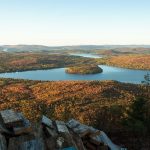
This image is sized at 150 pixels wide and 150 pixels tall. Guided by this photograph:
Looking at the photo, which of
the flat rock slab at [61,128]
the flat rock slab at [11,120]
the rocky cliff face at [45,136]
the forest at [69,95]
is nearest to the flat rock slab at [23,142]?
the rocky cliff face at [45,136]

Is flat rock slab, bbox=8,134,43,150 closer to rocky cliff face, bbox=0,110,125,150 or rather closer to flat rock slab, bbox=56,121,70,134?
rocky cliff face, bbox=0,110,125,150

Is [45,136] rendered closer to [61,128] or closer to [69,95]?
[61,128]

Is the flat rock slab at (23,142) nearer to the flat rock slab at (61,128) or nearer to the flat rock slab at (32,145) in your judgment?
the flat rock slab at (32,145)

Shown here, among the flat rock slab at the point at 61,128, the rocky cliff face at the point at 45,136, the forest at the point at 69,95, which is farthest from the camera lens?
the forest at the point at 69,95

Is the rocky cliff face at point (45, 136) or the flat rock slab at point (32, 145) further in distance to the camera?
the rocky cliff face at point (45, 136)

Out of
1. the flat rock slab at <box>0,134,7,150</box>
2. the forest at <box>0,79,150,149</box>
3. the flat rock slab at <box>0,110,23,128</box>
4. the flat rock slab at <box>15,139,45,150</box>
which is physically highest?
the flat rock slab at <box>0,110,23,128</box>

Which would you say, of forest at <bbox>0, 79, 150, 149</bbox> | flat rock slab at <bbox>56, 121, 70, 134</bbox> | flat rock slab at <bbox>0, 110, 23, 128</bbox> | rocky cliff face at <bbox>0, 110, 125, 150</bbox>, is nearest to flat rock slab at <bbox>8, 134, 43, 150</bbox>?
rocky cliff face at <bbox>0, 110, 125, 150</bbox>

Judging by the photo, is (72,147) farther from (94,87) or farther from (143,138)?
(94,87)

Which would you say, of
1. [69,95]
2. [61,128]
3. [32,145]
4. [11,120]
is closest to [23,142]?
[32,145]
